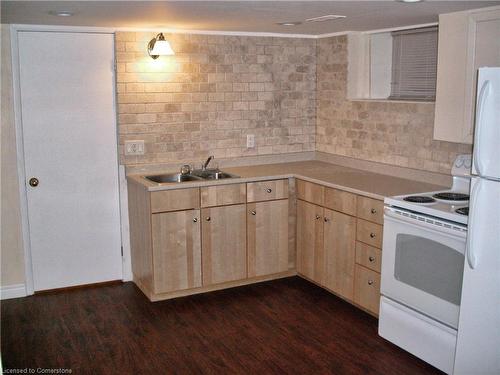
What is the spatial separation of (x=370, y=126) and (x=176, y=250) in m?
1.84

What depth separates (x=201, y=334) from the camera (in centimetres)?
369

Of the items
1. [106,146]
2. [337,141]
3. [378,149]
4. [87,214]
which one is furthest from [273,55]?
[87,214]

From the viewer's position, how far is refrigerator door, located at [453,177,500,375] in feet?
9.14

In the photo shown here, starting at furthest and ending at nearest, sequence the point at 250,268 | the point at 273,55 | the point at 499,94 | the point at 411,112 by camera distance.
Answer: the point at 273,55, the point at 250,268, the point at 411,112, the point at 499,94

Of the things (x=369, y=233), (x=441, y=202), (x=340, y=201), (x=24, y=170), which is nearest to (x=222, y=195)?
(x=340, y=201)

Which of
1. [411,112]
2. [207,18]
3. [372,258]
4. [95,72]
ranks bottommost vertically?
[372,258]

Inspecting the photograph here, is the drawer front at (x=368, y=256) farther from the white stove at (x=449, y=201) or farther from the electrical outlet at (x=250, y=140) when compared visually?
the electrical outlet at (x=250, y=140)

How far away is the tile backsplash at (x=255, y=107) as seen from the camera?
4355 mm

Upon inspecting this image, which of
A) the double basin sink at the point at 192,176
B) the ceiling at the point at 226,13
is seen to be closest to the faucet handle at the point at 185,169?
the double basin sink at the point at 192,176

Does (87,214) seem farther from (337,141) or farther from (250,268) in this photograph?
(337,141)

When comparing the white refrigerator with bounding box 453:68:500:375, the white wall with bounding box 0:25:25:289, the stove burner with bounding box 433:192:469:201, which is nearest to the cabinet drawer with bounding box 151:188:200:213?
the white wall with bounding box 0:25:25:289

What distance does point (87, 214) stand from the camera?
4488 millimetres

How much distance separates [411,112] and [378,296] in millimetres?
1378

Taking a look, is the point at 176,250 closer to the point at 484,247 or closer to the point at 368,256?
the point at 368,256
